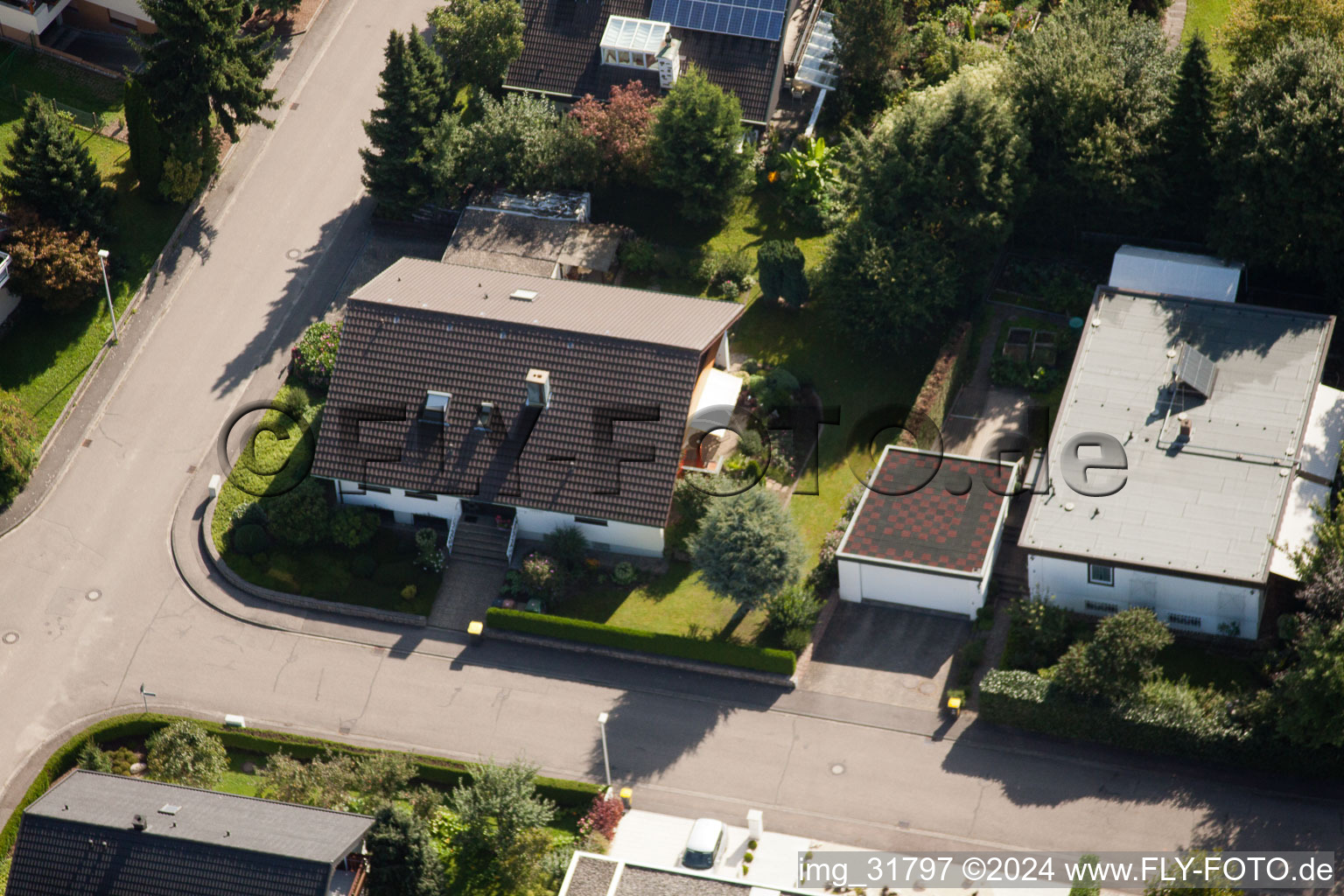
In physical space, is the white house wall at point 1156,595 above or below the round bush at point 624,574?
above

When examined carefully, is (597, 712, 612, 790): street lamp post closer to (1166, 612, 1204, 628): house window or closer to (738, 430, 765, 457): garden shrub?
(738, 430, 765, 457): garden shrub

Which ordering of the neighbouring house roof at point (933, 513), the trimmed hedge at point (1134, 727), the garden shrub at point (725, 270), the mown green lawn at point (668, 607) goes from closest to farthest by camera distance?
the trimmed hedge at point (1134, 727) < the neighbouring house roof at point (933, 513) < the mown green lawn at point (668, 607) < the garden shrub at point (725, 270)

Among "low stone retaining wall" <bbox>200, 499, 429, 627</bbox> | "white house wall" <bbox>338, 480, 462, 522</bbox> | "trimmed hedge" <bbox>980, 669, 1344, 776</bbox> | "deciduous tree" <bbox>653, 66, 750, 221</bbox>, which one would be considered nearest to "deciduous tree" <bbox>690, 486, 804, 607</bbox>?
"trimmed hedge" <bbox>980, 669, 1344, 776</bbox>

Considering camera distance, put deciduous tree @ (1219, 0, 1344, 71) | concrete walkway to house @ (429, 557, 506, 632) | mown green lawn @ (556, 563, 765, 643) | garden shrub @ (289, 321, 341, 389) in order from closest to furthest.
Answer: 1. mown green lawn @ (556, 563, 765, 643)
2. concrete walkway to house @ (429, 557, 506, 632)
3. deciduous tree @ (1219, 0, 1344, 71)
4. garden shrub @ (289, 321, 341, 389)

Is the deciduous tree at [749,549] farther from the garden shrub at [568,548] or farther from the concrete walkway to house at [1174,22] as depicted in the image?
the concrete walkway to house at [1174,22]

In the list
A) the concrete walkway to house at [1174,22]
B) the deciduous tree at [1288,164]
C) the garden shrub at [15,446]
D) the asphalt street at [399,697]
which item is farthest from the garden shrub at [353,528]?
the concrete walkway to house at [1174,22]

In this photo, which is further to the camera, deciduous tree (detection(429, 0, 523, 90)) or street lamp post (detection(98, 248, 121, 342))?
deciduous tree (detection(429, 0, 523, 90))
